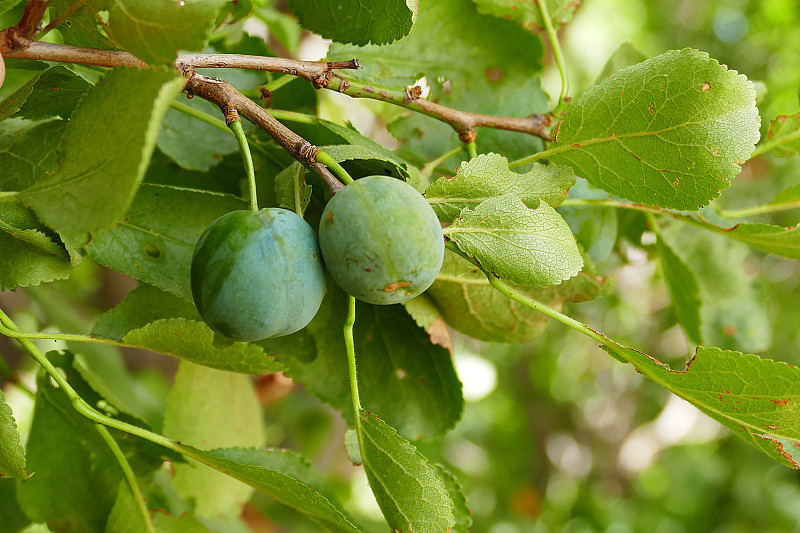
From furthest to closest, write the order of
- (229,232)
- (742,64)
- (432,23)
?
1. (742,64)
2. (432,23)
3. (229,232)

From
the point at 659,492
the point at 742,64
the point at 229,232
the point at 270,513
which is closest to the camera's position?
the point at 229,232

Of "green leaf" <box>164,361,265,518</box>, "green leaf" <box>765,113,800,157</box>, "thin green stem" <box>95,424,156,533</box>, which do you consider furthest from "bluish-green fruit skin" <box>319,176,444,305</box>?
"green leaf" <box>765,113,800,157</box>

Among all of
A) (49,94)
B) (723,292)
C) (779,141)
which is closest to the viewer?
(49,94)

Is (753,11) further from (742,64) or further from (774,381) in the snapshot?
(774,381)

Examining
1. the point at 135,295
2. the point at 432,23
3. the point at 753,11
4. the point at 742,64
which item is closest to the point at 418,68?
the point at 432,23

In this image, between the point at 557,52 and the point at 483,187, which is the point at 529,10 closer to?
the point at 557,52

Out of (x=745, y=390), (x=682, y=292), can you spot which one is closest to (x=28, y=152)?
(x=745, y=390)

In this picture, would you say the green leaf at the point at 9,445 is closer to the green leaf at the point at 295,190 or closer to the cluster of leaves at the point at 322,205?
the cluster of leaves at the point at 322,205
